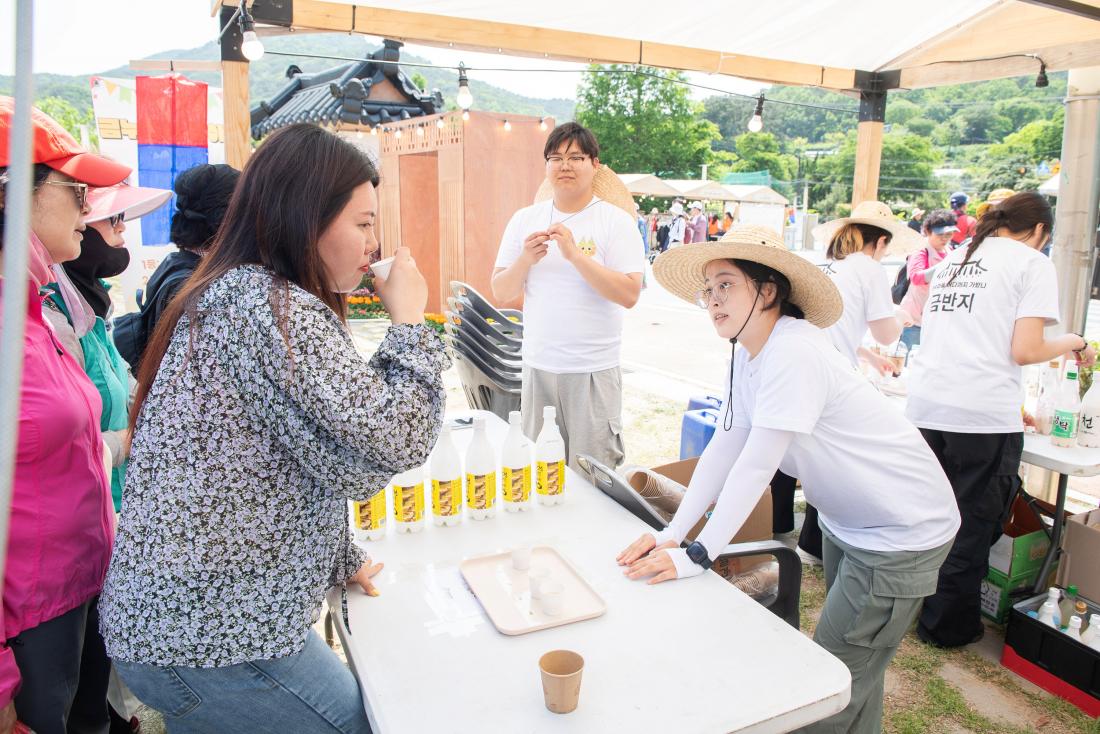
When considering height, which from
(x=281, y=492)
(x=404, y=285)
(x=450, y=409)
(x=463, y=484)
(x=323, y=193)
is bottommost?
(x=450, y=409)

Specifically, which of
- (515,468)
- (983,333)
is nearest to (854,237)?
(983,333)

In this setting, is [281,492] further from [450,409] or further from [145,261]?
[450,409]

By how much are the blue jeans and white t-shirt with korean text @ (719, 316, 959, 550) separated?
1.09 m

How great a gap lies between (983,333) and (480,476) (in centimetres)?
205

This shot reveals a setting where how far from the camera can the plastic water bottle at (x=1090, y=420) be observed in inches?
110

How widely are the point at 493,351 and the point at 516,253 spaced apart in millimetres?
925

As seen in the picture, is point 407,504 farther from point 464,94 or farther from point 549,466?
point 464,94

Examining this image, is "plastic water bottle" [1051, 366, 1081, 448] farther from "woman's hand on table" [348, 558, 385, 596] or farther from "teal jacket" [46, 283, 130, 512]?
"teal jacket" [46, 283, 130, 512]

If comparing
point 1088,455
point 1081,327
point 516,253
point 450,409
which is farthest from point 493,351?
point 1081,327

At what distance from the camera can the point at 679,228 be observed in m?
20.4

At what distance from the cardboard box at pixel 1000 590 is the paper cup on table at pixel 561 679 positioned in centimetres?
266

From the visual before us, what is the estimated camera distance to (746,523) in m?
2.50

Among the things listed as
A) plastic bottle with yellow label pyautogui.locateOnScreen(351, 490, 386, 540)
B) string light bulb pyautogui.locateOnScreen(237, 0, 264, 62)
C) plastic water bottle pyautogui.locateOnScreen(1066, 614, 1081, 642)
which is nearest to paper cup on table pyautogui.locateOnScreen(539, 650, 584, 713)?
plastic bottle with yellow label pyautogui.locateOnScreen(351, 490, 386, 540)

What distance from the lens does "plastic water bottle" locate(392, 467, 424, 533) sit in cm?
186
